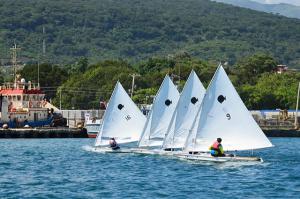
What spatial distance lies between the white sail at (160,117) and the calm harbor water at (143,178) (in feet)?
7.22

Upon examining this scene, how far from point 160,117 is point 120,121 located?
220 inches

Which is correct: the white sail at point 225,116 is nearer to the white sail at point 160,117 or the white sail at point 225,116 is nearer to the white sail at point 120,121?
the white sail at point 160,117

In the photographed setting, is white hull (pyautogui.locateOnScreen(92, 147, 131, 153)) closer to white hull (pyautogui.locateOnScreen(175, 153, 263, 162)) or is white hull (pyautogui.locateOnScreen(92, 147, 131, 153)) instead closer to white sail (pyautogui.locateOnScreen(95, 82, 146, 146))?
white sail (pyautogui.locateOnScreen(95, 82, 146, 146))

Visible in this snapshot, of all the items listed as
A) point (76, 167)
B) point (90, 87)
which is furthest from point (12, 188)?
point (90, 87)

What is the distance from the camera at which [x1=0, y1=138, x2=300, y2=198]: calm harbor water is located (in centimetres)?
5103

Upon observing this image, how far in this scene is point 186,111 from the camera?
241 ft

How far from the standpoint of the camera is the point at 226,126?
217 feet

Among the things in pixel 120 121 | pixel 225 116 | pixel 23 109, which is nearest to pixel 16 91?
pixel 23 109

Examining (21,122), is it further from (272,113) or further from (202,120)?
(202,120)

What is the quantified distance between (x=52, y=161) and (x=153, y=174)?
1612cm

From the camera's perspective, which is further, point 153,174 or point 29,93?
point 29,93

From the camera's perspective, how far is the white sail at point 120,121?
3314 inches

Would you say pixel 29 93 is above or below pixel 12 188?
above

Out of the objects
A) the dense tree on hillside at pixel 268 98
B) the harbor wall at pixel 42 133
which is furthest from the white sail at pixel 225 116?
the dense tree on hillside at pixel 268 98
